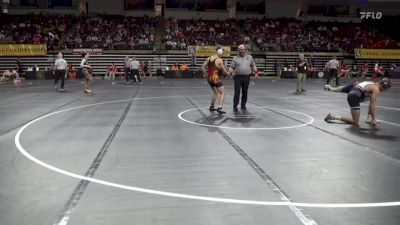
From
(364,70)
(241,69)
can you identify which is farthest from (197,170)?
(364,70)

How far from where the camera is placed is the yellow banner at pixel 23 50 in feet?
101

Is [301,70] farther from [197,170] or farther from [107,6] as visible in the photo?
[107,6]

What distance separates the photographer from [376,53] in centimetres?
3578

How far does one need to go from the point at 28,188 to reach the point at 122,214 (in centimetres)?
149

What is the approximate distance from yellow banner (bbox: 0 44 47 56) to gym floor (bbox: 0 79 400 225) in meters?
22.7

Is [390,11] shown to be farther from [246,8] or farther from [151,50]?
[151,50]

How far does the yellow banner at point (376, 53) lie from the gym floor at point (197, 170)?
27.2 metres

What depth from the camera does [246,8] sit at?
41.2 meters

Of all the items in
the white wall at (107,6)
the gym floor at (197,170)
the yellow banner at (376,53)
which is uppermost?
the white wall at (107,6)

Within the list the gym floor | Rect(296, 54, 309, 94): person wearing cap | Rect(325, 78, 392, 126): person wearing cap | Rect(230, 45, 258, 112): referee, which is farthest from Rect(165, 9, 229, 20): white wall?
Rect(325, 78, 392, 126): person wearing cap

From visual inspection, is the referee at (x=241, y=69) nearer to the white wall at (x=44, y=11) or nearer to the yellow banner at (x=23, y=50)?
the yellow banner at (x=23, y=50)

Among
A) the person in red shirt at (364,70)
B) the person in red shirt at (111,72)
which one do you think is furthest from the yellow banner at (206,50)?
the person in red shirt at (364,70)

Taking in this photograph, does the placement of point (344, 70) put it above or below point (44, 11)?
below

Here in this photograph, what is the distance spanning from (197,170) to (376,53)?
3469 centimetres
